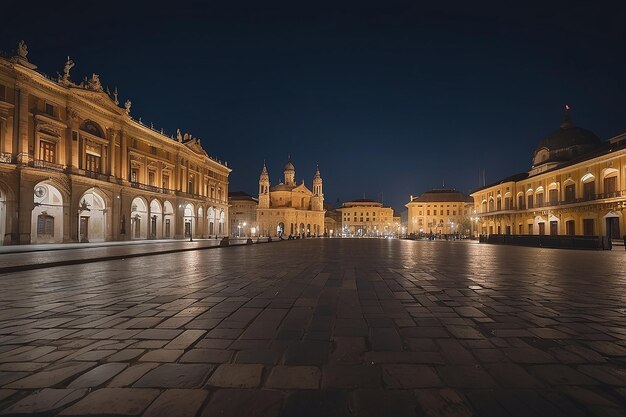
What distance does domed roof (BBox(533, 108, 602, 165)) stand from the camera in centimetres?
4828

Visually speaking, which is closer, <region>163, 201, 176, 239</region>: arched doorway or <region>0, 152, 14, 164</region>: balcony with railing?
<region>0, 152, 14, 164</region>: balcony with railing

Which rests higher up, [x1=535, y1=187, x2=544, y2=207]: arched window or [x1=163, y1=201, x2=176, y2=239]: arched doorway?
[x1=535, y1=187, x2=544, y2=207]: arched window

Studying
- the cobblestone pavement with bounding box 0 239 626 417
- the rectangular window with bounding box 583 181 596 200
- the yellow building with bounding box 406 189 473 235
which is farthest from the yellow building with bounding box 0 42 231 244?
the yellow building with bounding box 406 189 473 235

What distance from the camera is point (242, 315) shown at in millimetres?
4938

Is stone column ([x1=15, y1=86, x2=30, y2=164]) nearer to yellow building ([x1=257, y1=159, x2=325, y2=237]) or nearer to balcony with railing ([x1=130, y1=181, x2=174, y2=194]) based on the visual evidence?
balcony with railing ([x1=130, y1=181, x2=174, y2=194])

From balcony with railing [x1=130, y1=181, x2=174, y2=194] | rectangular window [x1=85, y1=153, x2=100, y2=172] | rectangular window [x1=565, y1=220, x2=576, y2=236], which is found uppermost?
rectangular window [x1=85, y1=153, x2=100, y2=172]

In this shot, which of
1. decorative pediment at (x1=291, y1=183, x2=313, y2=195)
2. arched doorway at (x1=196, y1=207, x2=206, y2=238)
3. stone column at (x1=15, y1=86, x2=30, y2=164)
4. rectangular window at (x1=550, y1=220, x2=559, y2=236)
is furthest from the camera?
decorative pediment at (x1=291, y1=183, x2=313, y2=195)

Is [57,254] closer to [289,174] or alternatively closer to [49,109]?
[49,109]

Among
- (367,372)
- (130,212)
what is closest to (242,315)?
(367,372)

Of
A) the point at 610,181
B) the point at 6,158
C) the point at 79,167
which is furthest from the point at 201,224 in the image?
the point at 610,181

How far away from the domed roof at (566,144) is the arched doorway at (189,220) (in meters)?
51.7

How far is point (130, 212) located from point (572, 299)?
136 feet

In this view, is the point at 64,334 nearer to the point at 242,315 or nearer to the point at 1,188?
the point at 242,315

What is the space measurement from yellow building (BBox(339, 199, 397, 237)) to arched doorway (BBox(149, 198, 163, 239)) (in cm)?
9051
